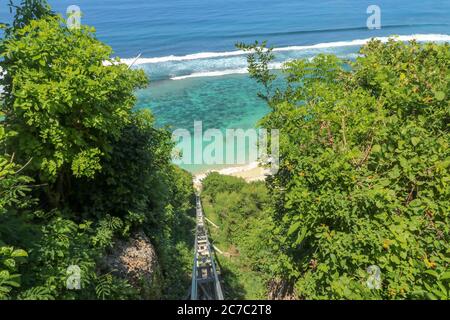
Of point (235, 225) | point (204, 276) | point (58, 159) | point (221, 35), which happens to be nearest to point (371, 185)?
point (58, 159)

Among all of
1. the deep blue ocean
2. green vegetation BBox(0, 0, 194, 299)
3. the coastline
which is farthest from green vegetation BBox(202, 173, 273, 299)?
the deep blue ocean

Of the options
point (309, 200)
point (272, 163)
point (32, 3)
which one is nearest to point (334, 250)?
point (309, 200)

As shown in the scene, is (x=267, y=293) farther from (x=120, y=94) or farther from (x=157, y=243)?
(x=120, y=94)

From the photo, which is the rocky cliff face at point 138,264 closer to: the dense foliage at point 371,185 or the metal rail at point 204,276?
the metal rail at point 204,276

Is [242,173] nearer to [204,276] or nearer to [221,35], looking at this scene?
[204,276]

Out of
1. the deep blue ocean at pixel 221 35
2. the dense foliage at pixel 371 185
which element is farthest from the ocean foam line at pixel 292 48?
the dense foliage at pixel 371 185
